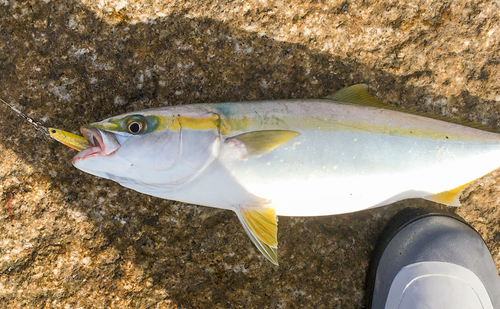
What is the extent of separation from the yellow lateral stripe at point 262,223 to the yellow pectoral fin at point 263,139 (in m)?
0.35

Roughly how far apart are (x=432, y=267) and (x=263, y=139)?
154cm

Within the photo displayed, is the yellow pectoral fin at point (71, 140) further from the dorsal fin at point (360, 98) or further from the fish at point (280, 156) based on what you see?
the dorsal fin at point (360, 98)

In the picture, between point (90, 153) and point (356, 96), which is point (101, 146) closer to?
point (90, 153)

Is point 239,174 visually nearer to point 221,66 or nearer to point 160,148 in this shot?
point 160,148

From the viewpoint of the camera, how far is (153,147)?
63.7 inches

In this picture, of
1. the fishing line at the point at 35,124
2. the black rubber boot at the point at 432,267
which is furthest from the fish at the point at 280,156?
the fishing line at the point at 35,124

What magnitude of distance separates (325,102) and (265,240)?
0.91 metres

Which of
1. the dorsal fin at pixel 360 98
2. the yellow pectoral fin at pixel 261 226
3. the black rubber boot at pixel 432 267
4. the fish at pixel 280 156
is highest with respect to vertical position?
the dorsal fin at pixel 360 98

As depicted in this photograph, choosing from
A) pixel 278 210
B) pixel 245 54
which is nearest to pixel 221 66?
pixel 245 54

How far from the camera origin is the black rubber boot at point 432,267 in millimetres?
2041

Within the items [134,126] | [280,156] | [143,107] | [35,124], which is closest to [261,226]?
[280,156]

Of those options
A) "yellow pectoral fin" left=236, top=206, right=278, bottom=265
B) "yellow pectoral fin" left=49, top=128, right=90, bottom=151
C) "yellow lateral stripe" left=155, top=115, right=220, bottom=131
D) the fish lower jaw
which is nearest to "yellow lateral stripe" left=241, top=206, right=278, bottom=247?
"yellow pectoral fin" left=236, top=206, right=278, bottom=265

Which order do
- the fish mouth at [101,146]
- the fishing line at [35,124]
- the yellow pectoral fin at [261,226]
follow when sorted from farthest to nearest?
the fishing line at [35,124]
the yellow pectoral fin at [261,226]
the fish mouth at [101,146]

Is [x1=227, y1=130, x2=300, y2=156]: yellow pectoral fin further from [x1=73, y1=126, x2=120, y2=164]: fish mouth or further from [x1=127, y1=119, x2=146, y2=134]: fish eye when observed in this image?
[x1=73, y1=126, x2=120, y2=164]: fish mouth
